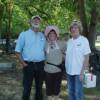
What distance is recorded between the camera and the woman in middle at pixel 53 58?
847 cm

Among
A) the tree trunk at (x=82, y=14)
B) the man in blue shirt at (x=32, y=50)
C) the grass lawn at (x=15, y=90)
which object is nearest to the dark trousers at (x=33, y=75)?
the man in blue shirt at (x=32, y=50)

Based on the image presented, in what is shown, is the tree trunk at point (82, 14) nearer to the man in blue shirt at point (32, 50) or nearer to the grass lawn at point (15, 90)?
the grass lawn at point (15, 90)

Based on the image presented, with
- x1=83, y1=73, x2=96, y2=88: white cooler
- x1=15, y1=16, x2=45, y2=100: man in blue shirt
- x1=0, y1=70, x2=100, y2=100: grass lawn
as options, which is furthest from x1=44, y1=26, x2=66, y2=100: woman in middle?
x1=0, y1=70, x2=100, y2=100: grass lawn

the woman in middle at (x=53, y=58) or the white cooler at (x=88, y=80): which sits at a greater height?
the woman in middle at (x=53, y=58)

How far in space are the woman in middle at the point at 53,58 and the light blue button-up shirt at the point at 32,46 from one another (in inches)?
5.7

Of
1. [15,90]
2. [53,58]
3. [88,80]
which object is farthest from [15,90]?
[88,80]

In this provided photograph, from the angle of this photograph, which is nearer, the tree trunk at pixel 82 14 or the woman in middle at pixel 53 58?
the woman in middle at pixel 53 58

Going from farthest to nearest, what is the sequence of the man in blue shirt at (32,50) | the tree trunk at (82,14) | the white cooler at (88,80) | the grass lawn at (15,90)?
1. the tree trunk at (82,14)
2. the grass lawn at (15,90)
3. the man in blue shirt at (32,50)
4. the white cooler at (88,80)

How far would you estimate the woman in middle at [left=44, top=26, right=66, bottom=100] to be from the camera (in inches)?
333

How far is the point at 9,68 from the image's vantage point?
19.3 meters

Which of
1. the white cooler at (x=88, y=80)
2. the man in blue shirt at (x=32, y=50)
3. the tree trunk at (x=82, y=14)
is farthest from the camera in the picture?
the tree trunk at (x=82, y=14)

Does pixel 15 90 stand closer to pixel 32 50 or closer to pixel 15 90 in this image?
pixel 15 90

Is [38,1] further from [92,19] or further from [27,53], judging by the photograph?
[27,53]

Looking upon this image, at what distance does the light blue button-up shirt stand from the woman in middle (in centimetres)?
15
